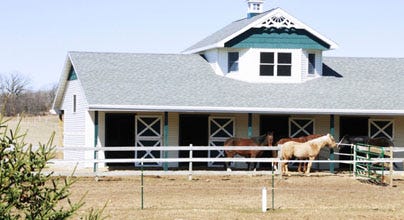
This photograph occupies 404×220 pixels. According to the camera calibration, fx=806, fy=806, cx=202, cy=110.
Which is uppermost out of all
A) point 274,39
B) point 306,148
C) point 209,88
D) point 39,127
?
point 274,39

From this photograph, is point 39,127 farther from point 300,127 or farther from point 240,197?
point 240,197

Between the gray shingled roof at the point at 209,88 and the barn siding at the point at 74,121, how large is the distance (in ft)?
4.13

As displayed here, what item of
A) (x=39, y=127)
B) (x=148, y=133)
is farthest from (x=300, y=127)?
(x=39, y=127)

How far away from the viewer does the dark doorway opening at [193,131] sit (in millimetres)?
29984

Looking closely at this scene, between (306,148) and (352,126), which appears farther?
(352,126)

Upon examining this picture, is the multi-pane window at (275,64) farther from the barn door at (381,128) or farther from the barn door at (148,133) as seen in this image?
the barn door at (148,133)

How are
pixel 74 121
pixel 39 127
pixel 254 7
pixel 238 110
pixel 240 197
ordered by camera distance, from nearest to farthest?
1. pixel 240 197
2. pixel 238 110
3. pixel 74 121
4. pixel 254 7
5. pixel 39 127

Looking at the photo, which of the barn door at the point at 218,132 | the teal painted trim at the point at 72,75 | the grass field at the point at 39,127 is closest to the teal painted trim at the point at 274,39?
the barn door at the point at 218,132

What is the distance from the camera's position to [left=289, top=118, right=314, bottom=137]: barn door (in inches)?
1212

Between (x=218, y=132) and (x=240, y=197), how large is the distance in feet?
29.6

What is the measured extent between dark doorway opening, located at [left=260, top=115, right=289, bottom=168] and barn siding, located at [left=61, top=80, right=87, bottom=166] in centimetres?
673

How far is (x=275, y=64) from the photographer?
102ft

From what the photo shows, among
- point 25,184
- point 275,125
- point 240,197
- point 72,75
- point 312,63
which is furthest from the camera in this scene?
point 72,75

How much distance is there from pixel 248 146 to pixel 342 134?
5.09m
